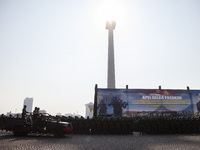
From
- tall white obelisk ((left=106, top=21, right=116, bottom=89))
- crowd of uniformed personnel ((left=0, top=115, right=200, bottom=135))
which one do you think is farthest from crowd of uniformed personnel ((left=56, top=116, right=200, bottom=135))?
tall white obelisk ((left=106, top=21, right=116, bottom=89))

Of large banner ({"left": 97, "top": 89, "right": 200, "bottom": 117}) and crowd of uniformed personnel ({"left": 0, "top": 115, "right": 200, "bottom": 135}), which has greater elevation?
large banner ({"left": 97, "top": 89, "right": 200, "bottom": 117})

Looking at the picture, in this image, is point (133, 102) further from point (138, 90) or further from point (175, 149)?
point (175, 149)

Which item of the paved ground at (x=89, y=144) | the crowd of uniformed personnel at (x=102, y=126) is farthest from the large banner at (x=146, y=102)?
the paved ground at (x=89, y=144)

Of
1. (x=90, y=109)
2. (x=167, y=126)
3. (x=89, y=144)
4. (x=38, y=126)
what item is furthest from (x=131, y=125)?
(x=90, y=109)

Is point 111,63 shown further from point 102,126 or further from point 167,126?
point 102,126

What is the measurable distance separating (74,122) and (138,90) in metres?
14.4

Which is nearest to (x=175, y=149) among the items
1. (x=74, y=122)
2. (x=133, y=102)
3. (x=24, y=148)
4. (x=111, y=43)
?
(x=24, y=148)

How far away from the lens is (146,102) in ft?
79.0

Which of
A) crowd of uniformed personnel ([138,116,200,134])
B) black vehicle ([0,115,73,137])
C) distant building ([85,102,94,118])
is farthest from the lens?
distant building ([85,102,94,118])

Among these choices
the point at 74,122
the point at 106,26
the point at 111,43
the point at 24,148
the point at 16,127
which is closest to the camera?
the point at 24,148

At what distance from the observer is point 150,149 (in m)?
6.40

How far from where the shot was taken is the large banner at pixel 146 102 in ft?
77.3

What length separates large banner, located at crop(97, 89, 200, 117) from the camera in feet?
77.3

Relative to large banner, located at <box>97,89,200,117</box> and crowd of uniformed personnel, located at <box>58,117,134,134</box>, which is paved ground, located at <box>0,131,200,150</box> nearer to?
crowd of uniformed personnel, located at <box>58,117,134,134</box>
